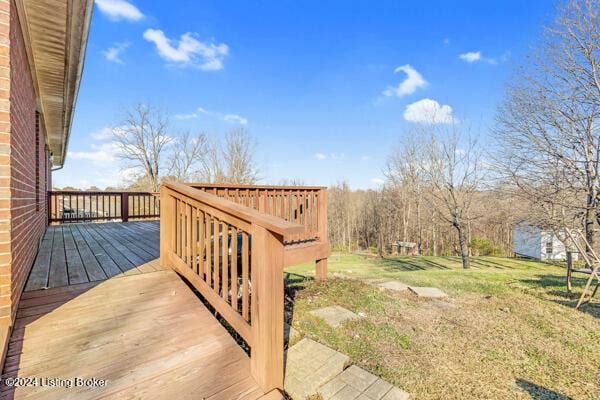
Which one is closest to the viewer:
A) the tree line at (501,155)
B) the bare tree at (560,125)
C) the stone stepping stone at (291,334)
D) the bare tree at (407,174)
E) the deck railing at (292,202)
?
the stone stepping stone at (291,334)

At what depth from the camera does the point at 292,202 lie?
406cm

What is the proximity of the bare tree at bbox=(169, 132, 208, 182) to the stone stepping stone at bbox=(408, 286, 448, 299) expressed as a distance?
1920 centimetres

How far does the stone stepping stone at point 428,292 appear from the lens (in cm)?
411

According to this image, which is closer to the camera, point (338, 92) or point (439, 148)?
point (439, 148)

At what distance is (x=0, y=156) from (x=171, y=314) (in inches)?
61.6

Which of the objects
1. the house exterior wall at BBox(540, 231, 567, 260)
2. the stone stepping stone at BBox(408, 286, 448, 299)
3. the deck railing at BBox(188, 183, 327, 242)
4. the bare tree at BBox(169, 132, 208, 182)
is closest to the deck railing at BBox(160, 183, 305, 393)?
the deck railing at BBox(188, 183, 327, 242)

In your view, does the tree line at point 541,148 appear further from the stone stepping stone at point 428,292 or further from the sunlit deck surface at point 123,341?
the sunlit deck surface at point 123,341

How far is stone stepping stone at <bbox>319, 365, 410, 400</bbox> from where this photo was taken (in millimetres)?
1761

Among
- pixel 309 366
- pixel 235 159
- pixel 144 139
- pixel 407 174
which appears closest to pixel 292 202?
pixel 309 366

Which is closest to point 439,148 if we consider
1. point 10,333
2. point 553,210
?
point 553,210

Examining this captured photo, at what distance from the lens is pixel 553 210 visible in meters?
7.91

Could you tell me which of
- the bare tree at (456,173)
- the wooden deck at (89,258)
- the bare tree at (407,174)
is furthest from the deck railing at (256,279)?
the bare tree at (407,174)

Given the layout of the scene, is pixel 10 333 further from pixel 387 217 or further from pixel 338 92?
pixel 387 217

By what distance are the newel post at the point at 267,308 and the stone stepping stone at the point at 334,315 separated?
1.31 metres
